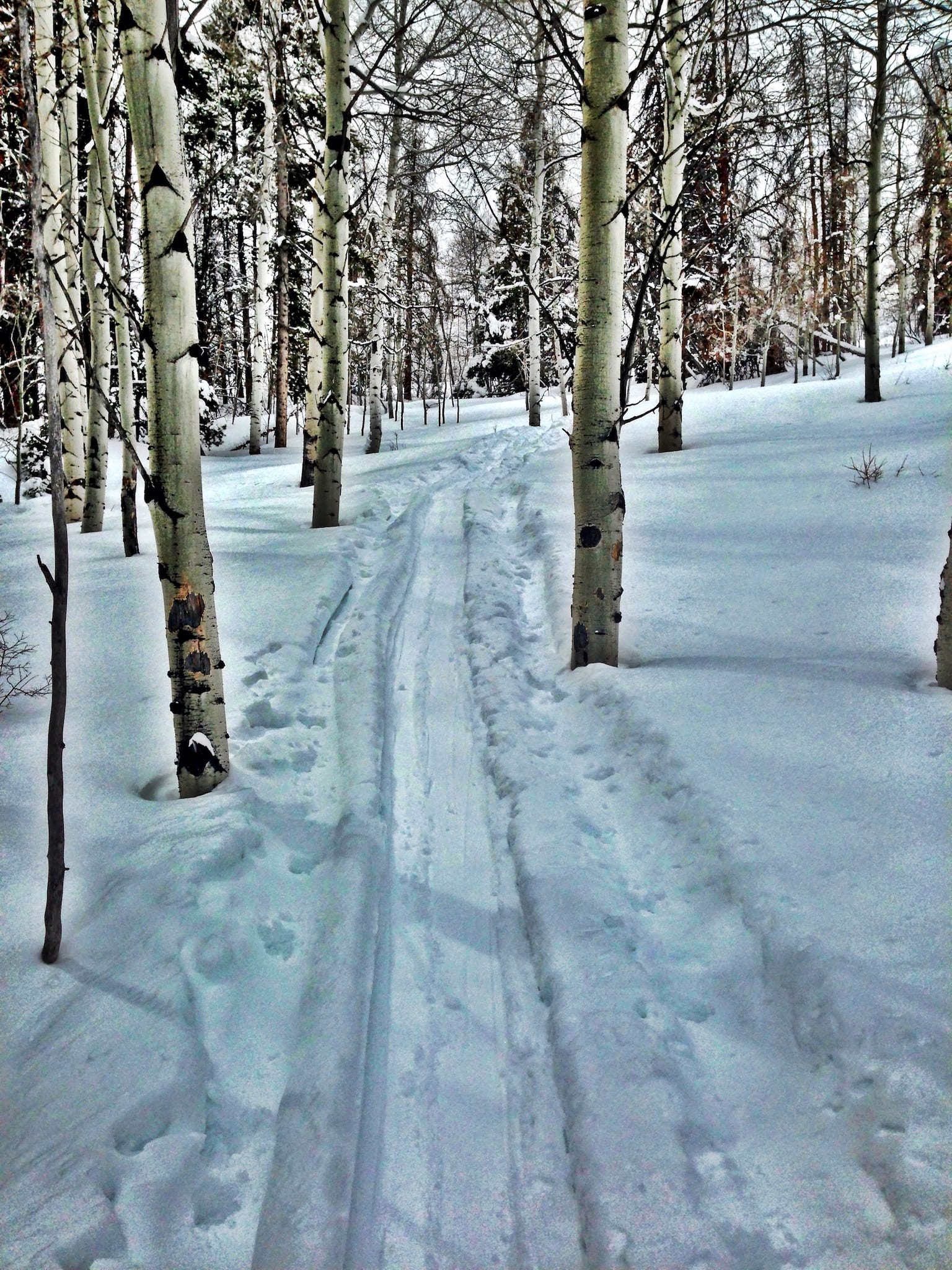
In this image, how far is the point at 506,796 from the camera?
354cm

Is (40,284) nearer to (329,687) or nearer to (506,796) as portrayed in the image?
(506,796)

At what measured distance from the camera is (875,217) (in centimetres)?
1167

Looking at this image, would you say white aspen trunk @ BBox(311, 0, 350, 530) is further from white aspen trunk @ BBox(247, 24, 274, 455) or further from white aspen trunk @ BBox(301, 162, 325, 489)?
white aspen trunk @ BBox(247, 24, 274, 455)

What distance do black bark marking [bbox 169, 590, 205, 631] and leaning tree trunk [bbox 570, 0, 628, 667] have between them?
2.34m

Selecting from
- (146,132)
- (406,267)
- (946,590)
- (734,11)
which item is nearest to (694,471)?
(734,11)

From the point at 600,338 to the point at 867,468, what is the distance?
4.44 m

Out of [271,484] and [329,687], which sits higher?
[271,484]

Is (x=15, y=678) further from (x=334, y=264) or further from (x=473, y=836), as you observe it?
(x=334, y=264)

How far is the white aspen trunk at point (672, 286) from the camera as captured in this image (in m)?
8.83

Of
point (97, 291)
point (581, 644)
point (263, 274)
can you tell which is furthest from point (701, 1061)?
point (263, 274)

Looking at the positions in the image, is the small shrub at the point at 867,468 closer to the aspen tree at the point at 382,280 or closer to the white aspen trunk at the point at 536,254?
the white aspen trunk at the point at 536,254

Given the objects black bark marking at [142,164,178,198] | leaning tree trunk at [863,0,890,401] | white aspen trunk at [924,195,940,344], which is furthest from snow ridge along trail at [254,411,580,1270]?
white aspen trunk at [924,195,940,344]

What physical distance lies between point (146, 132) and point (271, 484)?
1033cm

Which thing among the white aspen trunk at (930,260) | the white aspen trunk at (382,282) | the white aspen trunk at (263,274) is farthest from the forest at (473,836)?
the white aspen trunk at (930,260)
